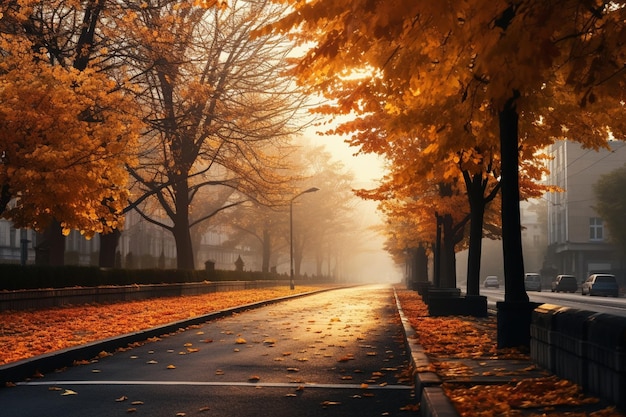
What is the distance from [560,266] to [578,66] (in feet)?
310

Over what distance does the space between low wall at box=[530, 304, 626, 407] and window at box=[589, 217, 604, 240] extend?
3420 inches

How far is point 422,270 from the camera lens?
52.3 meters

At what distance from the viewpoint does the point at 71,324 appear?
612 inches

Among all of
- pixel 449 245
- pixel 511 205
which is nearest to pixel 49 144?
pixel 511 205

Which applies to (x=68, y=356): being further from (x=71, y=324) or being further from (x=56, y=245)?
(x=56, y=245)

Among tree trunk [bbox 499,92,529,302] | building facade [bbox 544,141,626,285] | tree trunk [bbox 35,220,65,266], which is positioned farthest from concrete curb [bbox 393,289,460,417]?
building facade [bbox 544,141,626,285]

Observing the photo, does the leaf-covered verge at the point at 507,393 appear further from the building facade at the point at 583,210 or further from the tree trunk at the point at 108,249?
the building facade at the point at 583,210

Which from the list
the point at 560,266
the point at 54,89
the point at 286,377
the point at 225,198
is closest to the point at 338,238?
the point at 560,266

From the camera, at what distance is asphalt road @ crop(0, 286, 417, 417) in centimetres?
740

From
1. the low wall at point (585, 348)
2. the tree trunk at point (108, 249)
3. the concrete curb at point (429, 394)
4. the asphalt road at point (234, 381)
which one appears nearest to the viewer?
the low wall at point (585, 348)

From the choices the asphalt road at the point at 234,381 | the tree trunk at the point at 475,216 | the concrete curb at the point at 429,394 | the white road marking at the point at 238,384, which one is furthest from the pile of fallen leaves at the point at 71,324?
the tree trunk at the point at 475,216

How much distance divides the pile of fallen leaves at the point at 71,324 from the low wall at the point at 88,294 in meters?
0.31

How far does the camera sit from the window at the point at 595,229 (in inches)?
3556

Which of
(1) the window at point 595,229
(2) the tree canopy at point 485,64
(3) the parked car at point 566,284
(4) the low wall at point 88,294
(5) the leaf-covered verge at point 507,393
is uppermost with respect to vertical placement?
(1) the window at point 595,229
